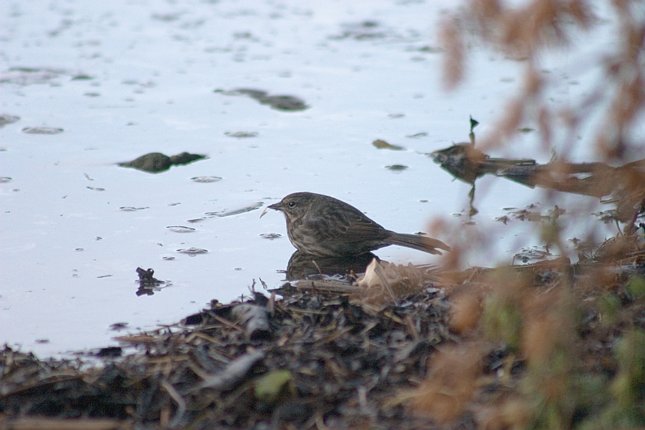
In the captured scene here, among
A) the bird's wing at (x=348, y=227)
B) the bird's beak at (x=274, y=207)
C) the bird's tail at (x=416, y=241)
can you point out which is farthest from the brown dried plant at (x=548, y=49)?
the bird's beak at (x=274, y=207)

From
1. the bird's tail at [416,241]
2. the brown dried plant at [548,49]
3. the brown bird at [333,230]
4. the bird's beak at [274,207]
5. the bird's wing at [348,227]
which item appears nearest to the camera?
the brown dried plant at [548,49]

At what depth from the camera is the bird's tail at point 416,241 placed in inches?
288

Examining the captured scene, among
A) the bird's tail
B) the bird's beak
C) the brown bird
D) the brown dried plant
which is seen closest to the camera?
the brown dried plant

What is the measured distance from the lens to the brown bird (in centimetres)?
743

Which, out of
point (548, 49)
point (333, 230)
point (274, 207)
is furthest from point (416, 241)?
point (548, 49)

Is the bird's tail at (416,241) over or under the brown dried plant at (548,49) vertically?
under

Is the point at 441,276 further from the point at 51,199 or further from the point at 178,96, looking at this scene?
the point at 178,96

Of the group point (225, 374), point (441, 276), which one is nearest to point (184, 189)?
point (441, 276)

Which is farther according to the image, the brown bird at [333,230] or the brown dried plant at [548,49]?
the brown bird at [333,230]

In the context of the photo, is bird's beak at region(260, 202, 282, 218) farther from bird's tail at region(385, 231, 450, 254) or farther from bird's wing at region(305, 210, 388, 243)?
bird's tail at region(385, 231, 450, 254)

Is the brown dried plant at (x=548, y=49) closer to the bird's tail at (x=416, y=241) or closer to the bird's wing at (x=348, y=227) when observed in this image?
the bird's tail at (x=416, y=241)

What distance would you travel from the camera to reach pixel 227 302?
20.4 feet

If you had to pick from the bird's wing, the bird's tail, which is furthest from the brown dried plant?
the bird's wing

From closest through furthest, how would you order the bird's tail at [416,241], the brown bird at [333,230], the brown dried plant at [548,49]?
the brown dried plant at [548,49] → the bird's tail at [416,241] → the brown bird at [333,230]
